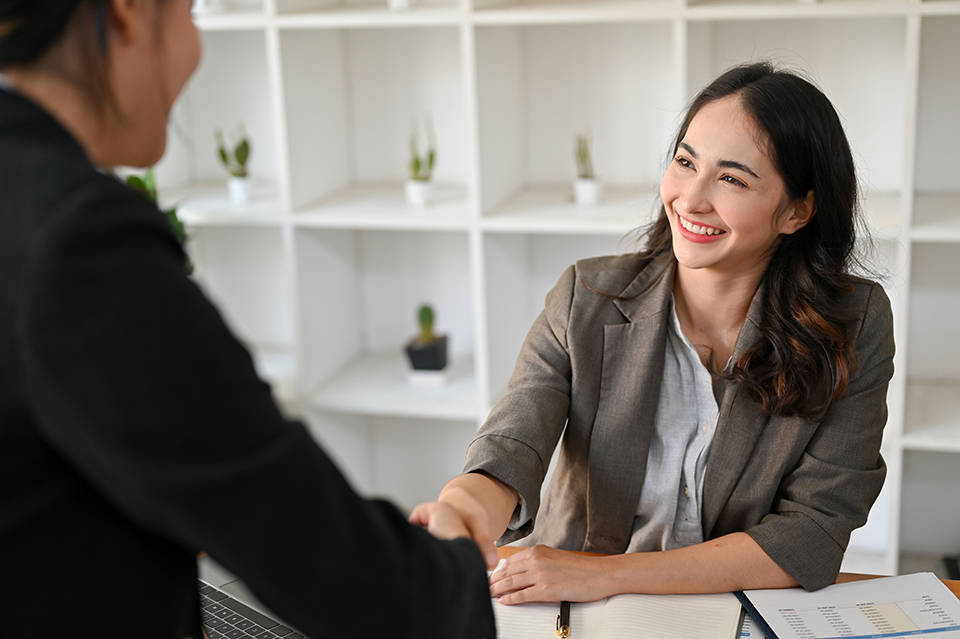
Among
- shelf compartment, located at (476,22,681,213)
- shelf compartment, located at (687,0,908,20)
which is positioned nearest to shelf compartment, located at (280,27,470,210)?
shelf compartment, located at (476,22,681,213)

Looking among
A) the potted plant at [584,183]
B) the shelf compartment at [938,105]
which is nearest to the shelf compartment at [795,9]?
the shelf compartment at [938,105]

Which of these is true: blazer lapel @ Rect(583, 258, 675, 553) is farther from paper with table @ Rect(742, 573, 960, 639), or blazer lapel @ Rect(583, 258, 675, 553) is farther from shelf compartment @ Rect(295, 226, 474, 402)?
shelf compartment @ Rect(295, 226, 474, 402)

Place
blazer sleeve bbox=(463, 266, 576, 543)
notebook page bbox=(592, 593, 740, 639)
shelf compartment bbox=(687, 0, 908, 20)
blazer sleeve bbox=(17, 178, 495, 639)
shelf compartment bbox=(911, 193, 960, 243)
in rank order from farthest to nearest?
shelf compartment bbox=(911, 193, 960, 243) → shelf compartment bbox=(687, 0, 908, 20) → blazer sleeve bbox=(463, 266, 576, 543) → notebook page bbox=(592, 593, 740, 639) → blazer sleeve bbox=(17, 178, 495, 639)

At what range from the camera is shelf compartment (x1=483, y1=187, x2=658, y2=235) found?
246 cm

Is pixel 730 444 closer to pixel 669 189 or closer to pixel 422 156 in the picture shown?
pixel 669 189

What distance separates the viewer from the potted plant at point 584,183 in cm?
263

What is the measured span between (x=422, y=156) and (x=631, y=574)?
6.27ft

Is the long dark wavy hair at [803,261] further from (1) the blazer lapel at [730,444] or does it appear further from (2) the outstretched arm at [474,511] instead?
(2) the outstretched arm at [474,511]

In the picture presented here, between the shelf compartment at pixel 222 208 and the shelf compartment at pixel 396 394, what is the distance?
57 cm

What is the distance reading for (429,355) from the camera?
115 inches

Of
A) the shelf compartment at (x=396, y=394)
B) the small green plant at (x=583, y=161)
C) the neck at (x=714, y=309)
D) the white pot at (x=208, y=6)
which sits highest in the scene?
the white pot at (x=208, y=6)

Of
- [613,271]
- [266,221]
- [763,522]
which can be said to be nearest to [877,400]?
[763,522]

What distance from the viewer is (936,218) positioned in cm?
233

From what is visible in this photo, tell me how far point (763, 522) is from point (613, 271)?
1.74 feet
